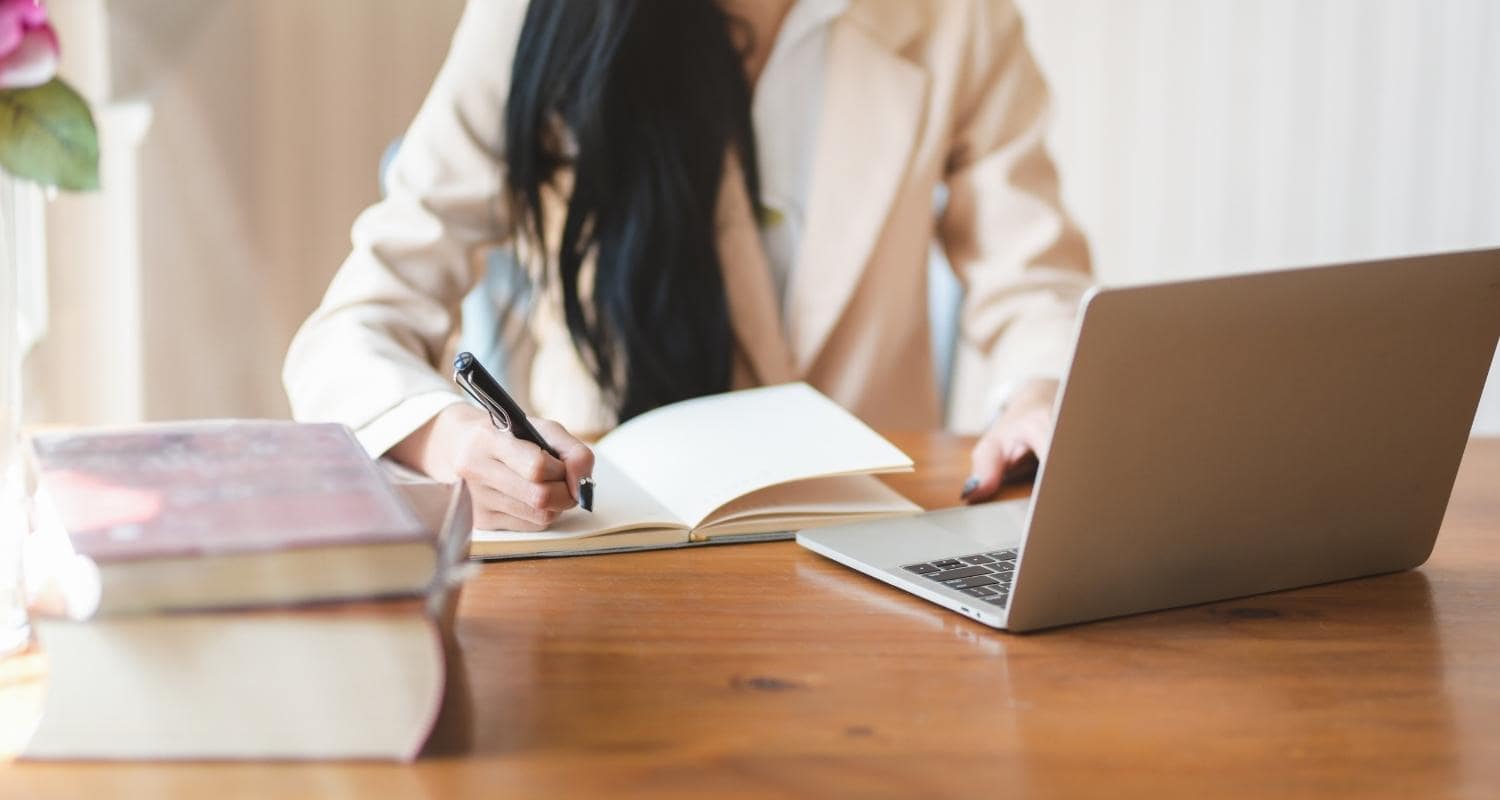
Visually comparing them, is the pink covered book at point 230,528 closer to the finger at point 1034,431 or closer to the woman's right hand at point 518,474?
the woman's right hand at point 518,474

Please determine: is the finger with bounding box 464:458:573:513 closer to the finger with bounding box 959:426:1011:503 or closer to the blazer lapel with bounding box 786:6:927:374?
the finger with bounding box 959:426:1011:503

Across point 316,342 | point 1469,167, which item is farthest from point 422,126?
point 1469,167

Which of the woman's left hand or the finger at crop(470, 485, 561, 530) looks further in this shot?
the woman's left hand

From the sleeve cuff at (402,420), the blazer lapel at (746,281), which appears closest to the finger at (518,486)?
the sleeve cuff at (402,420)

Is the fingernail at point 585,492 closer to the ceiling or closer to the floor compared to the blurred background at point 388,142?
closer to the ceiling

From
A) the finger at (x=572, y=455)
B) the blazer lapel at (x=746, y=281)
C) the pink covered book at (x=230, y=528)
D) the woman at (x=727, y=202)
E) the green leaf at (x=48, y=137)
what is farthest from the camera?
the blazer lapel at (x=746, y=281)

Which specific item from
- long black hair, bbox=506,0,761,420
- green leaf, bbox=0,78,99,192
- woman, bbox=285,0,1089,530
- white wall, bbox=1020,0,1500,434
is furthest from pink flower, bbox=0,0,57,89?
white wall, bbox=1020,0,1500,434

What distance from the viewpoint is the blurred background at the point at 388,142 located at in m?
1.89

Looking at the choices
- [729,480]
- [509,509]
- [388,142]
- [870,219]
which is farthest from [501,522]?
[388,142]

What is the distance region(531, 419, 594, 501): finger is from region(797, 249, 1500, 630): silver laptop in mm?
159

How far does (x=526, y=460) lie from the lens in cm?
80

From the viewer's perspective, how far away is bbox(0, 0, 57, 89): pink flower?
1.77 ft

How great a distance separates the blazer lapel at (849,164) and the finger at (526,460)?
25.7 inches

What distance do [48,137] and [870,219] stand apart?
0.96 meters
